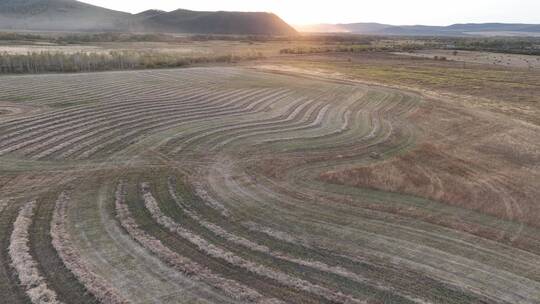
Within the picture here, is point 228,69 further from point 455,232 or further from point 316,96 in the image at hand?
point 455,232

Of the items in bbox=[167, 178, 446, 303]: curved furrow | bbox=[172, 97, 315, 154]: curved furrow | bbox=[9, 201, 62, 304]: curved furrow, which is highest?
bbox=[172, 97, 315, 154]: curved furrow

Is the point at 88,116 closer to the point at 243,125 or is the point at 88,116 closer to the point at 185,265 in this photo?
the point at 243,125

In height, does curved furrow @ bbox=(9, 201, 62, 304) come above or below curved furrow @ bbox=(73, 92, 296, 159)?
below

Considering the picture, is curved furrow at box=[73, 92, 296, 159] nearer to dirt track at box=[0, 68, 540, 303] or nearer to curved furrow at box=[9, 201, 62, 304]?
dirt track at box=[0, 68, 540, 303]

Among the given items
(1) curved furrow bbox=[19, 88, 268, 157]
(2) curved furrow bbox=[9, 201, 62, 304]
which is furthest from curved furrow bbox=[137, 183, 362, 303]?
(1) curved furrow bbox=[19, 88, 268, 157]

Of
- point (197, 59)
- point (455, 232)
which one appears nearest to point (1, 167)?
point (455, 232)

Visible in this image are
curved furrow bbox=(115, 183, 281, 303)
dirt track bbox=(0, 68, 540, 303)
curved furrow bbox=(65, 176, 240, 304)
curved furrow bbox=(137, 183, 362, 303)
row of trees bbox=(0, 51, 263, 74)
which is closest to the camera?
curved furrow bbox=(65, 176, 240, 304)

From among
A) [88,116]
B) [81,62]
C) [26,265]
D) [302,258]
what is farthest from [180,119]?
[81,62]
